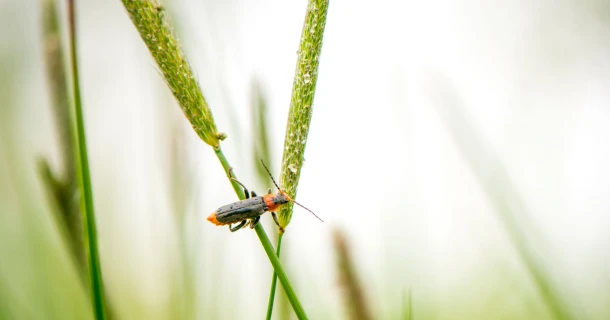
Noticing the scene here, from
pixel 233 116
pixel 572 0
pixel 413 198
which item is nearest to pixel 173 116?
pixel 233 116

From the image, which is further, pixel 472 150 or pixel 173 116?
pixel 173 116

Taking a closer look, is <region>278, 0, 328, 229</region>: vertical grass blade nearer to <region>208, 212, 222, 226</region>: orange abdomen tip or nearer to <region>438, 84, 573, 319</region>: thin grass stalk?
<region>438, 84, 573, 319</region>: thin grass stalk

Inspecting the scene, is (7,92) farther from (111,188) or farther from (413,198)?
(413,198)

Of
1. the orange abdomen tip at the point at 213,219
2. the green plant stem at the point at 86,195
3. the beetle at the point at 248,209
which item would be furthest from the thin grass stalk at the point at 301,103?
the orange abdomen tip at the point at 213,219

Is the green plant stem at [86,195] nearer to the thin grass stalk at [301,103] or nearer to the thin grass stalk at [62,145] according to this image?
the thin grass stalk at [62,145]

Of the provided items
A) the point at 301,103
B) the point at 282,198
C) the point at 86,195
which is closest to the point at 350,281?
the point at 282,198

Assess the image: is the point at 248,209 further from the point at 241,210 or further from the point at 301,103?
the point at 301,103
